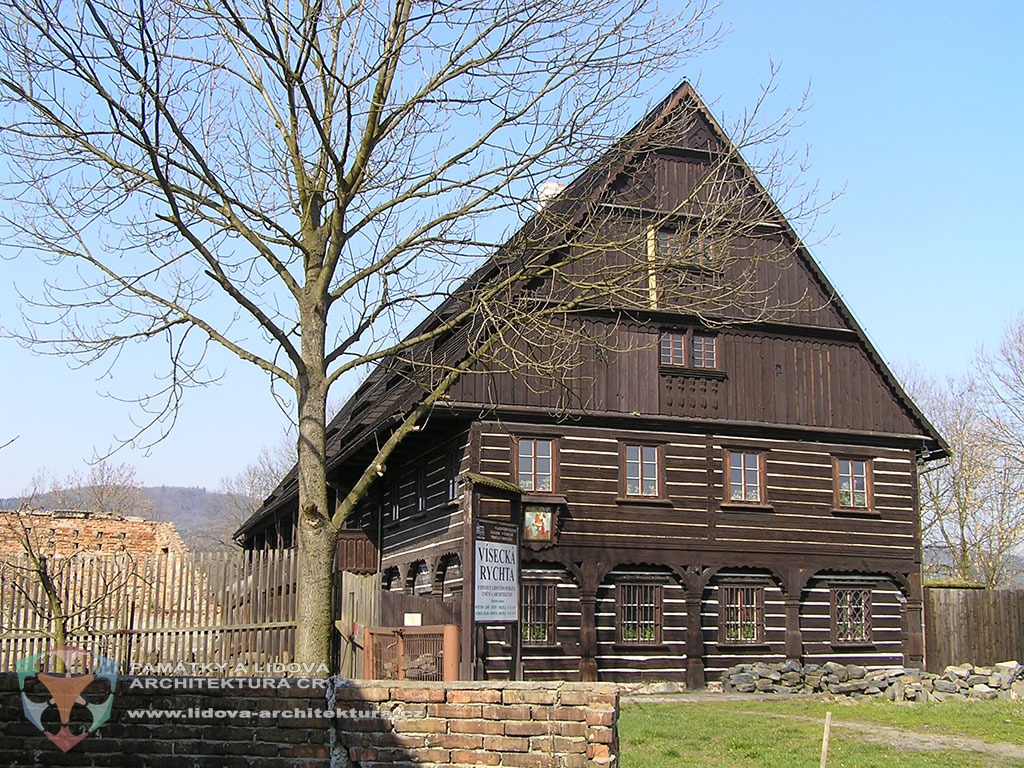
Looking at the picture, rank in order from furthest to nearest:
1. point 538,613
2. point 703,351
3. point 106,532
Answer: point 106,532
point 703,351
point 538,613

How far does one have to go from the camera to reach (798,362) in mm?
25359

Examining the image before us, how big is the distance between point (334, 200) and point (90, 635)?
6.43 m

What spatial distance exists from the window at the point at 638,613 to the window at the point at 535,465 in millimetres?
2670

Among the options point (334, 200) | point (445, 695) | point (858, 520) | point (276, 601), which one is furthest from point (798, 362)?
point (445, 695)

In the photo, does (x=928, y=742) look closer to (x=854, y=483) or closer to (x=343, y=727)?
(x=343, y=727)

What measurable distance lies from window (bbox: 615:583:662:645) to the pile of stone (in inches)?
71.6

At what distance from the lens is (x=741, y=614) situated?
79.9 feet

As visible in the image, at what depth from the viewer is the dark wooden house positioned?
22.5 m

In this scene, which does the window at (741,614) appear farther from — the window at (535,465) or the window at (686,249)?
the window at (686,249)

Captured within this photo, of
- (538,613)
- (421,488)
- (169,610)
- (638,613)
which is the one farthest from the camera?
(421,488)

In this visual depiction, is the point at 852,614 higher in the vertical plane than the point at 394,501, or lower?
lower

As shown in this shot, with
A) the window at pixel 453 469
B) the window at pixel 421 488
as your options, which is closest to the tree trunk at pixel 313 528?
the window at pixel 453 469

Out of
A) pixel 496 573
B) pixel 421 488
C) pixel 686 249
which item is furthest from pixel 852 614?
pixel 686 249

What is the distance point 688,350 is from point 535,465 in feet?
14.2
